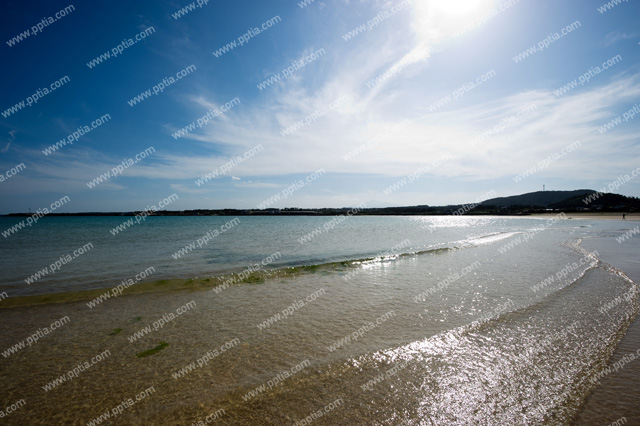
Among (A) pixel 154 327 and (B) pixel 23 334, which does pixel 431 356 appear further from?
(B) pixel 23 334

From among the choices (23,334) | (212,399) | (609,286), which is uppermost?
(23,334)

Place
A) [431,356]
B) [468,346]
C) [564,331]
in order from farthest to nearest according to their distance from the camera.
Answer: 1. [564,331]
2. [468,346]
3. [431,356]

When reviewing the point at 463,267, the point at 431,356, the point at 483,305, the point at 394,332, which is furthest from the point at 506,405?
the point at 463,267

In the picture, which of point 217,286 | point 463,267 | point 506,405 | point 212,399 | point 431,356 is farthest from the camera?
point 463,267

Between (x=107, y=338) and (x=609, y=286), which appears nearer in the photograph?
(x=107, y=338)

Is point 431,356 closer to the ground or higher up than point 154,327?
closer to the ground

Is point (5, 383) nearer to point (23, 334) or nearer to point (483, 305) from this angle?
point (23, 334)

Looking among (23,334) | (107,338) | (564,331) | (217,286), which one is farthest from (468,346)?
(23,334)

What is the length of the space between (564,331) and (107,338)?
39.3ft

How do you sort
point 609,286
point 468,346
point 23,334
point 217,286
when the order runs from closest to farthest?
point 468,346, point 23,334, point 609,286, point 217,286

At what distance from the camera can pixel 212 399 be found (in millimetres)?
4953

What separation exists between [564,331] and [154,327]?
1121cm

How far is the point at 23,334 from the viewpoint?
319 inches

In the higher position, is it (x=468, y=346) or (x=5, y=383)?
(x=5, y=383)
